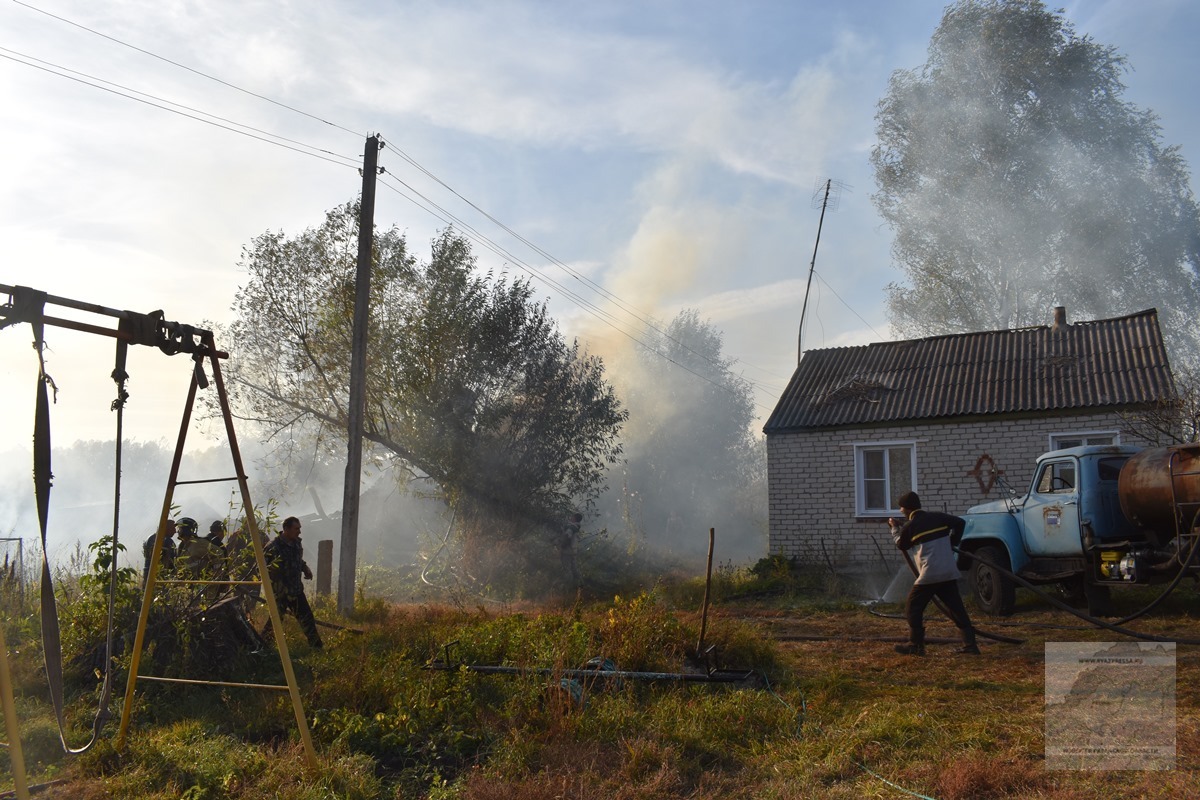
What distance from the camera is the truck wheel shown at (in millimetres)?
11562

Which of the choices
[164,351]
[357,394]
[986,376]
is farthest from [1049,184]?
[164,351]

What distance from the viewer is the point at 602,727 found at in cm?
598

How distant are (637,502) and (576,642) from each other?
3742cm

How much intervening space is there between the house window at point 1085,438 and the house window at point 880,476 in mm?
2470

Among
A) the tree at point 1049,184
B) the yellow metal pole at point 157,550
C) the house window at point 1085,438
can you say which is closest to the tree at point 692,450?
the tree at point 1049,184

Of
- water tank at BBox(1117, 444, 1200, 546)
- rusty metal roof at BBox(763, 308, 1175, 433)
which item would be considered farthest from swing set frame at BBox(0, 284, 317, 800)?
rusty metal roof at BBox(763, 308, 1175, 433)

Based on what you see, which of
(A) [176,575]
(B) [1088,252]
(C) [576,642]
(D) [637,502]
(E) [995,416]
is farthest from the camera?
(D) [637,502]

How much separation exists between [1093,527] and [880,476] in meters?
5.79

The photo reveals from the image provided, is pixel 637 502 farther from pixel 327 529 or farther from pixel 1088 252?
pixel 1088 252

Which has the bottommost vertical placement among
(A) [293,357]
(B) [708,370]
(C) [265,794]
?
(C) [265,794]

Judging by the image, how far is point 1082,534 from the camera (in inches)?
418

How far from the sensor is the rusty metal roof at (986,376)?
14688 millimetres

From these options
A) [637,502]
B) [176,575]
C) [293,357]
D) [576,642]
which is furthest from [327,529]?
[576,642]

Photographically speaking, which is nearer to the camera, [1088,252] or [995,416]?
[995,416]
